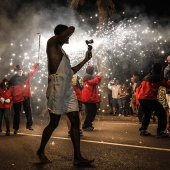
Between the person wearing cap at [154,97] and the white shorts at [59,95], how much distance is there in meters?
3.18

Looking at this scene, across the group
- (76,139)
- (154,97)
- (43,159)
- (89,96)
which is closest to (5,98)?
(89,96)

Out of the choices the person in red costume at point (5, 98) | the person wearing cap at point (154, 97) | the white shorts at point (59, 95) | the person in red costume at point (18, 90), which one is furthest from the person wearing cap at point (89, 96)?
the white shorts at point (59, 95)

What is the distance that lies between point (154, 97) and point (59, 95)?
11.8 ft

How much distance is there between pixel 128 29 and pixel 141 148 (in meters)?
12.2

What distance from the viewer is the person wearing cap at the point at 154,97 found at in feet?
23.7

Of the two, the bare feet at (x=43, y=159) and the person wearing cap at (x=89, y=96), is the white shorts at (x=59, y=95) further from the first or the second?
the person wearing cap at (x=89, y=96)

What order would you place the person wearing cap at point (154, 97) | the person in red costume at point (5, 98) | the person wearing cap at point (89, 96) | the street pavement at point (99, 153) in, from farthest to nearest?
the person wearing cap at point (89, 96)
the person in red costume at point (5, 98)
the person wearing cap at point (154, 97)
the street pavement at point (99, 153)

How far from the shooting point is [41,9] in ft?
55.7

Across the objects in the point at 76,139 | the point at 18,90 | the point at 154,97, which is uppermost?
the point at 18,90

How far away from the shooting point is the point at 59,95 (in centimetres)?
448

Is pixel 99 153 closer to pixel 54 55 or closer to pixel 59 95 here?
pixel 59 95

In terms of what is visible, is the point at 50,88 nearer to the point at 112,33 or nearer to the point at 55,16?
the point at 112,33

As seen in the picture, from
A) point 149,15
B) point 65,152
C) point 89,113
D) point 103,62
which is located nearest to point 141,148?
point 65,152

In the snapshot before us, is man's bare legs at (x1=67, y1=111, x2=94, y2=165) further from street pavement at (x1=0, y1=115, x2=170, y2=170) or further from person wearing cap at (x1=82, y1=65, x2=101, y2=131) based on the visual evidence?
person wearing cap at (x1=82, y1=65, x2=101, y2=131)
